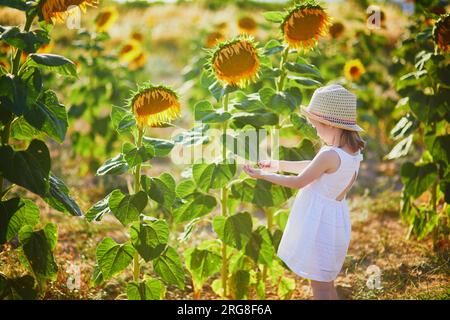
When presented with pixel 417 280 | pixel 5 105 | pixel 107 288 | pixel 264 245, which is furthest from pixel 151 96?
pixel 417 280

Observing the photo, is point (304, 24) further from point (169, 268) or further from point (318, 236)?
point (169, 268)

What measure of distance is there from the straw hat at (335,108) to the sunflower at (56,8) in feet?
3.76

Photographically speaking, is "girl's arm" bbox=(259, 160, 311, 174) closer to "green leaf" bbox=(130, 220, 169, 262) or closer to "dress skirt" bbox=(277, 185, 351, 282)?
"dress skirt" bbox=(277, 185, 351, 282)

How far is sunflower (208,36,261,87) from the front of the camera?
266cm

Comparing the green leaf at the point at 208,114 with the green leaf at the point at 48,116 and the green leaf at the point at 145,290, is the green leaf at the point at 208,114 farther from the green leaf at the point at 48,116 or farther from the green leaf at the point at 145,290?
the green leaf at the point at 145,290

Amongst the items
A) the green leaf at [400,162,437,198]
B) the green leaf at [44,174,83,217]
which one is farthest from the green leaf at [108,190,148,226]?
the green leaf at [400,162,437,198]

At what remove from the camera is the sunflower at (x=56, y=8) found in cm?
246

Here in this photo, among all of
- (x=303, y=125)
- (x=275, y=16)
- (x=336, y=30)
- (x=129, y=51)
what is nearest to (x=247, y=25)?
(x=336, y=30)

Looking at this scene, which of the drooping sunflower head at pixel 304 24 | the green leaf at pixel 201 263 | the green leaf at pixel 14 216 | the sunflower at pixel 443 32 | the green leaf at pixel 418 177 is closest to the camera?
the green leaf at pixel 14 216

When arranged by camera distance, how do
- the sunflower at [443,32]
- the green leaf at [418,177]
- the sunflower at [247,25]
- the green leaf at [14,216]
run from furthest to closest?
the sunflower at [247,25] → the green leaf at [418,177] → the sunflower at [443,32] → the green leaf at [14,216]

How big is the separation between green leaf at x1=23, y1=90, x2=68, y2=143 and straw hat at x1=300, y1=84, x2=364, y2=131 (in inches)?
45.2

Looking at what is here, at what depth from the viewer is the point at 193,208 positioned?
2.93 metres

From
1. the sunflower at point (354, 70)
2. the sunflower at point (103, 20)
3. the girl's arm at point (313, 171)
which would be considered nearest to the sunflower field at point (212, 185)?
the girl's arm at point (313, 171)
